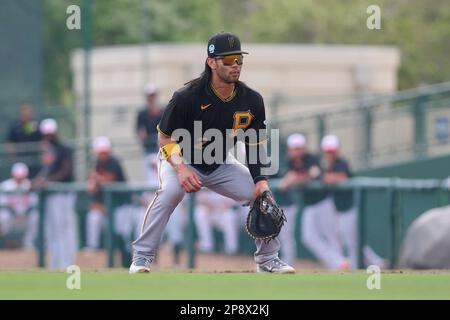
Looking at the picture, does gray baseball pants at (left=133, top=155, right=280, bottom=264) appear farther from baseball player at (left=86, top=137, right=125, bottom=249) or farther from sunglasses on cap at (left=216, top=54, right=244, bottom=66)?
baseball player at (left=86, top=137, right=125, bottom=249)

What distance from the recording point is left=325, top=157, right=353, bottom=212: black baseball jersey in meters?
16.7

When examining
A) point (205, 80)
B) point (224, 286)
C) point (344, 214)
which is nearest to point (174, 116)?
point (205, 80)

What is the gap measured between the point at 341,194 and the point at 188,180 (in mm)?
7322

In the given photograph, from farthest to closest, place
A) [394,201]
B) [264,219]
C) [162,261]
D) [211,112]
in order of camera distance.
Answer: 1. [162,261]
2. [394,201]
3. [264,219]
4. [211,112]

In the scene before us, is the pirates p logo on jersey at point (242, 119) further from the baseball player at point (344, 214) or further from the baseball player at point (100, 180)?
the baseball player at point (100, 180)

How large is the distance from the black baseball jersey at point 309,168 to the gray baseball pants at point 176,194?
22.5ft

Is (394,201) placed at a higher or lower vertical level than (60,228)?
higher

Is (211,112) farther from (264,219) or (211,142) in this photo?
(264,219)

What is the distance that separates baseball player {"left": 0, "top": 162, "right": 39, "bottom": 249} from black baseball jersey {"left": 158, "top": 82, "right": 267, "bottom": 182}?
8918mm

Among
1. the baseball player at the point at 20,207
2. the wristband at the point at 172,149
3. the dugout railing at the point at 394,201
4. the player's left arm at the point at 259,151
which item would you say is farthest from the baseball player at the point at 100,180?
the wristband at the point at 172,149

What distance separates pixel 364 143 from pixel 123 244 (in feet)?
17.1

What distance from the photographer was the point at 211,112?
9898 mm

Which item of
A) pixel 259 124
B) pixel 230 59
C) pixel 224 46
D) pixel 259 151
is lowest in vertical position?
pixel 259 151

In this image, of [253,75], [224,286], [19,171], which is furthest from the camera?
[253,75]
